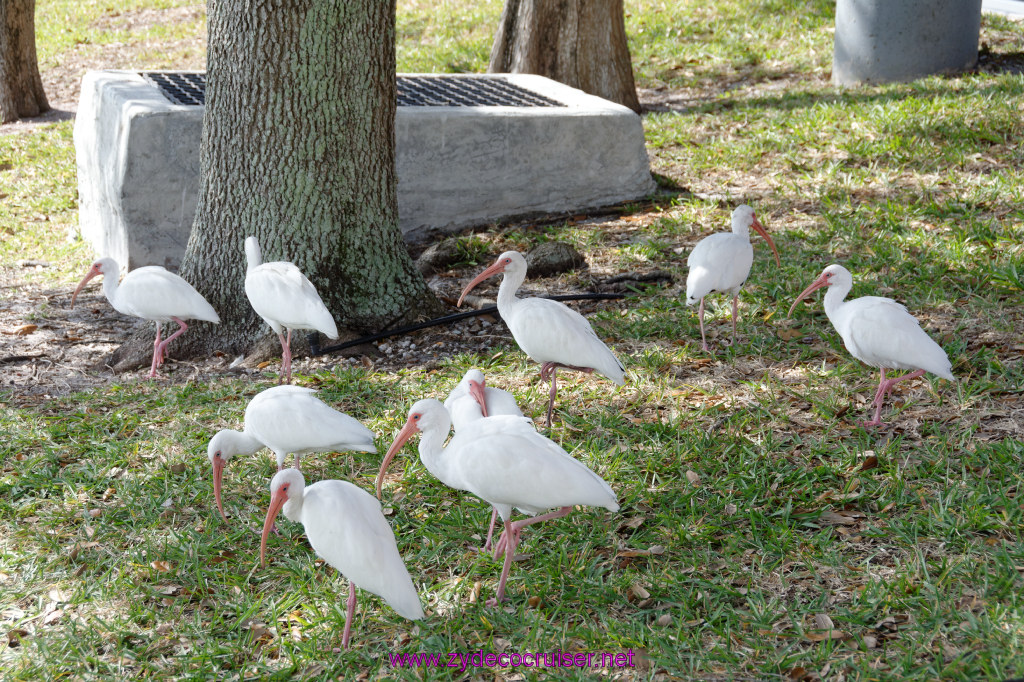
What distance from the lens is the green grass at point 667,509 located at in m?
3.11

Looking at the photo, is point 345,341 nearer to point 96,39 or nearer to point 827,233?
point 827,233

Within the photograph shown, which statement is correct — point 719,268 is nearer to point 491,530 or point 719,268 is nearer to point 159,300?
point 491,530

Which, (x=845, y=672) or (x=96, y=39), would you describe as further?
(x=96, y=39)

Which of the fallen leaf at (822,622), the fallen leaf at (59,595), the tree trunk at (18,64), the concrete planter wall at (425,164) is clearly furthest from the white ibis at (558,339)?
the tree trunk at (18,64)

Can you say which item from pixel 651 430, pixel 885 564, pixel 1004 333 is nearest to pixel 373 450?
pixel 651 430

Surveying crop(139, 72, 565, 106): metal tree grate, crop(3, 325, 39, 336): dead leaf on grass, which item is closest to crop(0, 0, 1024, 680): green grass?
crop(3, 325, 39, 336): dead leaf on grass

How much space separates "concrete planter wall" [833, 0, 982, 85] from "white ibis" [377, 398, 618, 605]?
24.7ft

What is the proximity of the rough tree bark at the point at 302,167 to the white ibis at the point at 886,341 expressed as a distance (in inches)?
100

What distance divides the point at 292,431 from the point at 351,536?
2.77 feet

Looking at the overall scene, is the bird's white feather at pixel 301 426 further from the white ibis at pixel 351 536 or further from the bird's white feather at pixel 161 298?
the bird's white feather at pixel 161 298

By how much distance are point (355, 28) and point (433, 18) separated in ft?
30.6

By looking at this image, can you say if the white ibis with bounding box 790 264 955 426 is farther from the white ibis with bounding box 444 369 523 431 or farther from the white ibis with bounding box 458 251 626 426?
the white ibis with bounding box 444 369 523 431

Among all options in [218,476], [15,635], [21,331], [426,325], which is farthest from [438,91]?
[15,635]

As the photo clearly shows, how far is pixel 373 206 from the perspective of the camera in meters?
5.55
